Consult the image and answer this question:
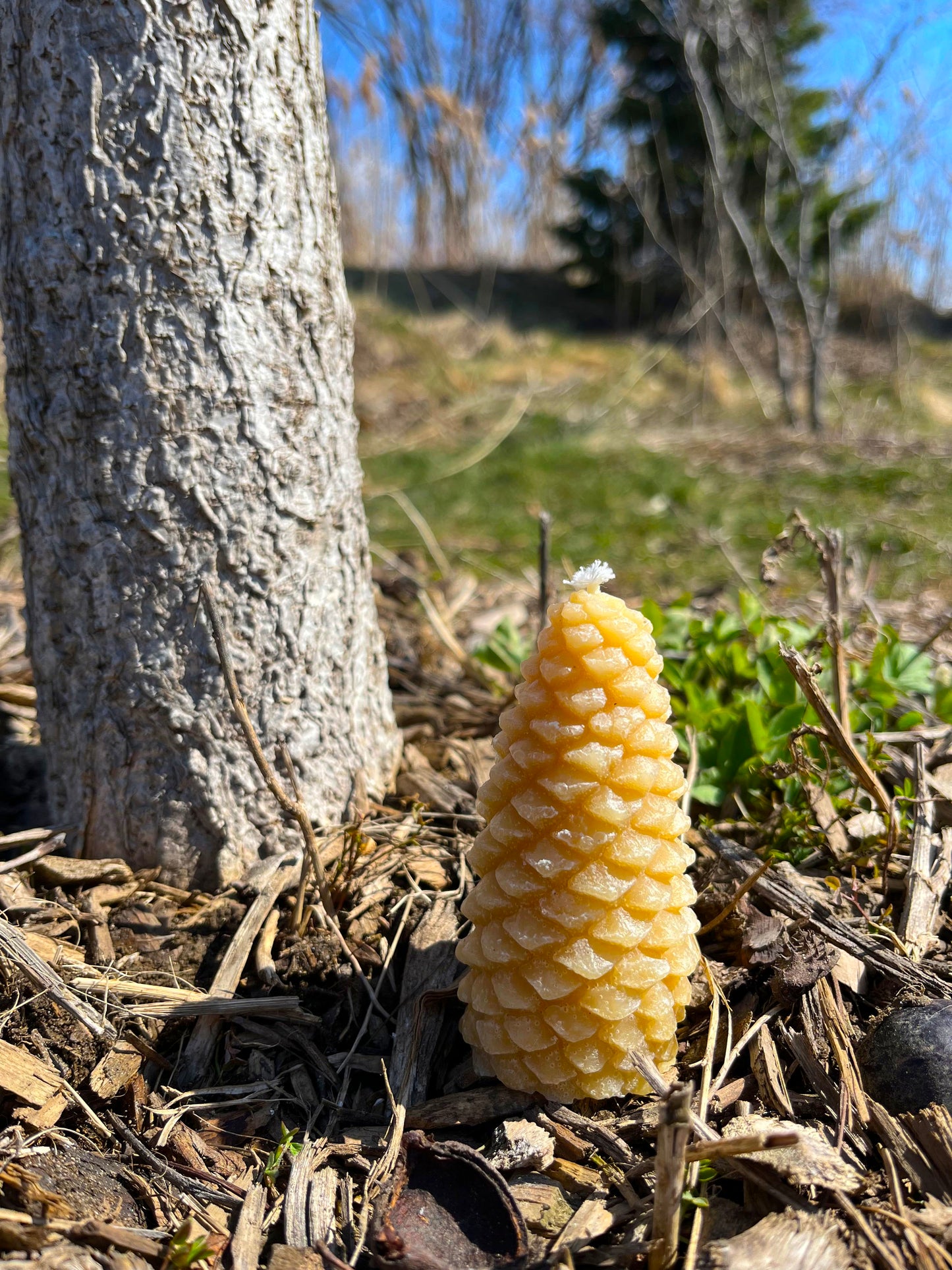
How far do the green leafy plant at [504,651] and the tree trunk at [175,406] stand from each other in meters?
0.54

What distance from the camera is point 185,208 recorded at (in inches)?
59.7

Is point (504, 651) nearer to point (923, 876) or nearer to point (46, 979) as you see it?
point (923, 876)

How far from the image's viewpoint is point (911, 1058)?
1329mm

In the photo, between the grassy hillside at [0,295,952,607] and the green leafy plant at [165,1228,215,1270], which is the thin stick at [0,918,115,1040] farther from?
the grassy hillside at [0,295,952,607]

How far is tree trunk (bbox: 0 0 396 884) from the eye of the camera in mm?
1490

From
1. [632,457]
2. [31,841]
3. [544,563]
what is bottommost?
[31,841]

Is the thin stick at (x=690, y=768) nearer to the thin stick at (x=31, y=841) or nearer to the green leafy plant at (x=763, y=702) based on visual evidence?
the green leafy plant at (x=763, y=702)

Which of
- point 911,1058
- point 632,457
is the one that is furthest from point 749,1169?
point 632,457

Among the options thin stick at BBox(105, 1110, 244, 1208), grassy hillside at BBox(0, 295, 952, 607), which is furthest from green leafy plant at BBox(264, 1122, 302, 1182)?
grassy hillside at BBox(0, 295, 952, 607)

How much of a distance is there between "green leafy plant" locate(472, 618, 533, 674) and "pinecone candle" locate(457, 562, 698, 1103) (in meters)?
0.95

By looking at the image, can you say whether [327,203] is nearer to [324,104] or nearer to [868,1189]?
[324,104]

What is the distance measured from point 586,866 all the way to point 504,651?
107 cm

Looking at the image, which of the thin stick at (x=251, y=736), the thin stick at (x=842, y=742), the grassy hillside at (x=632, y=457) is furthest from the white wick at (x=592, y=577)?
the grassy hillside at (x=632, y=457)

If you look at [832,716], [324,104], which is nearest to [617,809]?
[832,716]
